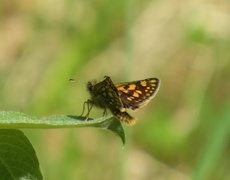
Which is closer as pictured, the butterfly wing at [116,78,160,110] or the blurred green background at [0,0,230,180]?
the butterfly wing at [116,78,160,110]

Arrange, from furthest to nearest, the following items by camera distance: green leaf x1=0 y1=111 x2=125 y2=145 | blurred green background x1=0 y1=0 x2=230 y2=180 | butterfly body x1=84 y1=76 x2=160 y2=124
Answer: blurred green background x1=0 y1=0 x2=230 y2=180 → butterfly body x1=84 y1=76 x2=160 y2=124 → green leaf x1=0 y1=111 x2=125 y2=145

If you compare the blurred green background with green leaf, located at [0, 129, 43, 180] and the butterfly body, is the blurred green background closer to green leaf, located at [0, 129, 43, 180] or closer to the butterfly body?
the butterfly body

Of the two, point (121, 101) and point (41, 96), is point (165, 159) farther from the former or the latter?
point (121, 101)

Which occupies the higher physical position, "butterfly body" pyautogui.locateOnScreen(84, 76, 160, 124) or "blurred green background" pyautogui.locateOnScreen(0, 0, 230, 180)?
"butterfly body" pyautogui.locateOnScreen(84, 76, 160, 124)

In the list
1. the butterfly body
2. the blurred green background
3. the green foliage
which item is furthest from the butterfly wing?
the blurred green background

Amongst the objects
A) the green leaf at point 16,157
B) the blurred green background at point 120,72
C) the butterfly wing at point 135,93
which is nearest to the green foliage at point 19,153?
the green leaf at point 16,157

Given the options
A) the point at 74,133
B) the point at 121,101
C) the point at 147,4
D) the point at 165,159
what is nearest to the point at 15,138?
the point at 121,101
